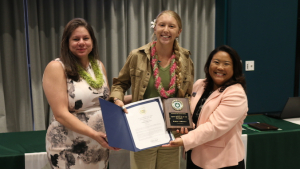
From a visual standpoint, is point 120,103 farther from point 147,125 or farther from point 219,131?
point 219,131

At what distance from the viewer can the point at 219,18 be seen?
3650 mm

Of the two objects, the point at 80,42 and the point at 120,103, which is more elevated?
the point at 80,42

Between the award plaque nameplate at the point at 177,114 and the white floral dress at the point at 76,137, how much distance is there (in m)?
0.44

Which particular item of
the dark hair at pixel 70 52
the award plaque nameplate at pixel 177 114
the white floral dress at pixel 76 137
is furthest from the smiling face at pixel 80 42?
the award plaque nameplate at pixel 177 114

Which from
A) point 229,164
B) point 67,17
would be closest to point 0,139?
point 67,17

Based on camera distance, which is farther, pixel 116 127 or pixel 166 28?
pixel 166 28

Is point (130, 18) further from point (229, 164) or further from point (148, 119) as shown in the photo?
point (229, 164)

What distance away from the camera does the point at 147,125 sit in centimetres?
159

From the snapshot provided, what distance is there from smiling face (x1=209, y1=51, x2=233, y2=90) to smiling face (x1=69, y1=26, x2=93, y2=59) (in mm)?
806

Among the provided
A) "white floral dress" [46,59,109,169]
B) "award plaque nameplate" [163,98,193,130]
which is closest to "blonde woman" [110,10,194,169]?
"award plaque nameplate" [163,98,193,130]

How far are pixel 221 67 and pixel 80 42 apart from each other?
2.92ft

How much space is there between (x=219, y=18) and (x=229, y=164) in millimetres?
2567

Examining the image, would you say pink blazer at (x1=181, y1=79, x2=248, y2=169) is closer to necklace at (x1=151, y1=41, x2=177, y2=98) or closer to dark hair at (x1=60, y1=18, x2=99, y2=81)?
necklace at (x1=151, y1=41, x2=177, y2=98)

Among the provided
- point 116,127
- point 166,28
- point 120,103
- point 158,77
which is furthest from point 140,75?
point 116,127
